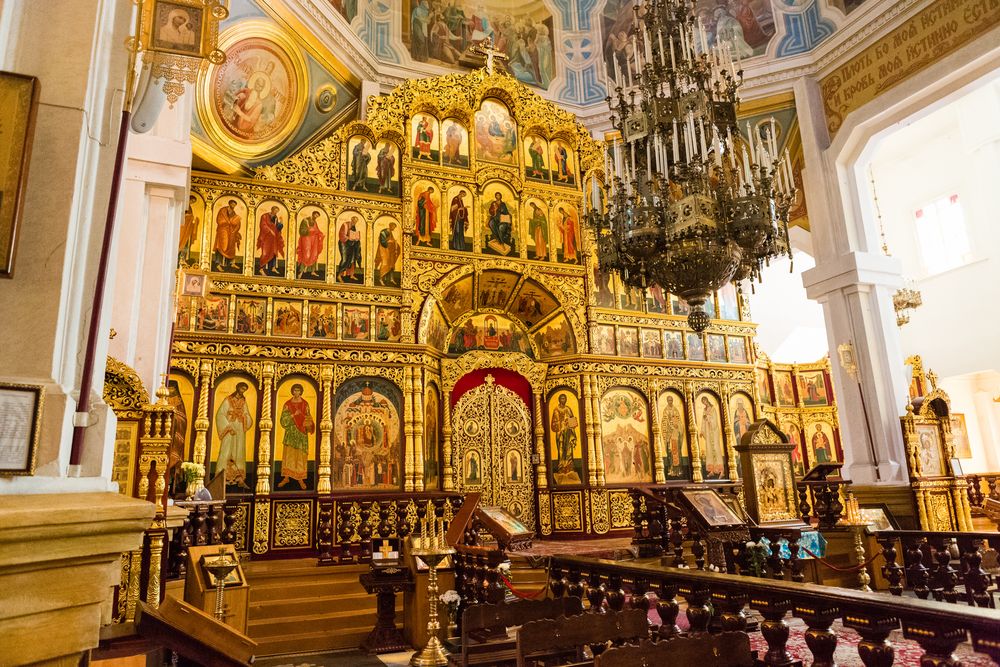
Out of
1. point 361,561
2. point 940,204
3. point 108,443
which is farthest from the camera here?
point 940,204

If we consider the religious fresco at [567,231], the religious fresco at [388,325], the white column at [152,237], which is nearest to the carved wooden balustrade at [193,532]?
the white column at [152,237]

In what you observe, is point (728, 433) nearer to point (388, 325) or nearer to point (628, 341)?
point (628, 341)

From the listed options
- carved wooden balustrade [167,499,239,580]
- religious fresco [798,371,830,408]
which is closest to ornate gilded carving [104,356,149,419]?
carved wooden balustrade [167,499,239,580]

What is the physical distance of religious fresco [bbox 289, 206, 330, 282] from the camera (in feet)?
35.8

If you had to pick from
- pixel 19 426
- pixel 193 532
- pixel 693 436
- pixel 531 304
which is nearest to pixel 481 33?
pixel 531 304

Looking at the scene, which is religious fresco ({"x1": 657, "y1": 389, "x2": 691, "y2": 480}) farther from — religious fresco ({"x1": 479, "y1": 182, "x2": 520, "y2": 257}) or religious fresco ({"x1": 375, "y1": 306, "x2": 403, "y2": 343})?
religious fresco ({"x1": 375, "y1": 306, "x2": 403, "y2": 343})

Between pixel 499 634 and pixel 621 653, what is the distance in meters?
3.85

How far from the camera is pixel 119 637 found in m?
4.11

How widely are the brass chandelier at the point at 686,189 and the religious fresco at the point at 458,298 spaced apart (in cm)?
457

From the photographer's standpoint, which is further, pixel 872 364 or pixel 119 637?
pixel 872 364

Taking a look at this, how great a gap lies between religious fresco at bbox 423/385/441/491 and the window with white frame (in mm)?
13139

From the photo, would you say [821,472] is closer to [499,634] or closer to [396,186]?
[499,634]

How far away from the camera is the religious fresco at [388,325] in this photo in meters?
11.1

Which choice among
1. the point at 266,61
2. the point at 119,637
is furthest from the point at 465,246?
the point at 119,637
